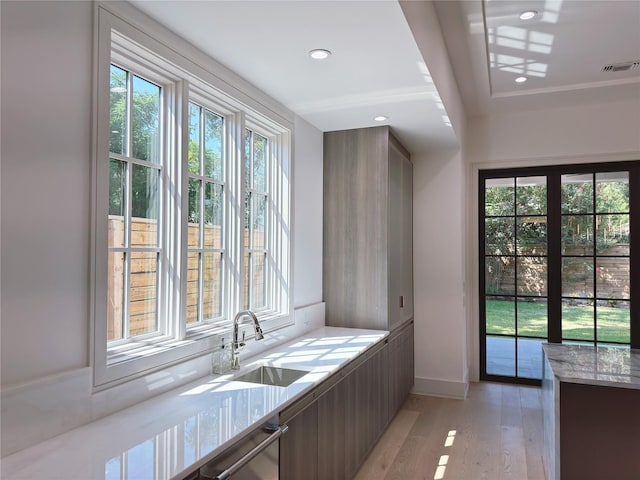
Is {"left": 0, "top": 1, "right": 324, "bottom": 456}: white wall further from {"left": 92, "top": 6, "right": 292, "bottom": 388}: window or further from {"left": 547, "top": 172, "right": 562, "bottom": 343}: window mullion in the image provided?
{"left": 547, "top": 172, "right": 562, "bottom": 343}: window mullion

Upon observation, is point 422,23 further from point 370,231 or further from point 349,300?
point 349,300

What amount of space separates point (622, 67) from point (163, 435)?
13.9ft

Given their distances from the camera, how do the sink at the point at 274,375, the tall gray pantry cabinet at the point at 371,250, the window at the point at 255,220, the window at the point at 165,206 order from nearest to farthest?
the window at the point at 165,206 → the sink at the point at 274,375 → the window at the point at 255,220 → the tall gray pantry cabinet at the point at 371,250

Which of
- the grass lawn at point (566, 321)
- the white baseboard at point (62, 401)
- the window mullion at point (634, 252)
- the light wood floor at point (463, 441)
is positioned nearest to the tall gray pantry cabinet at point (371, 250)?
the light wood floor at point (463, 441)

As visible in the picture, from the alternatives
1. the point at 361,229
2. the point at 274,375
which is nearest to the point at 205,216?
the point at 274,375

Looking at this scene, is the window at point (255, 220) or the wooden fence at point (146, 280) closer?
the wooden fence at point (146, 280)

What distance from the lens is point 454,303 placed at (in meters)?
4.40

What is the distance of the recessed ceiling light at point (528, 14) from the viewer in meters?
2.83

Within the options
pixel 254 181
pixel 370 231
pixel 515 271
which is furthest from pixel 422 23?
pixel 515 271

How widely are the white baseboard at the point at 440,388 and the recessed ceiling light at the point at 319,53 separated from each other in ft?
10.9

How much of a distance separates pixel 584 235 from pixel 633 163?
0.82 meters

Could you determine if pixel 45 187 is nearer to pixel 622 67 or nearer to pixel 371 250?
pixel 371 250

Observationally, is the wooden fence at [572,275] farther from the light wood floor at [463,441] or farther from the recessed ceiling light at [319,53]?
the recessed ceiling light at [319,53]

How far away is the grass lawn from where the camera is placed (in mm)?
4516
